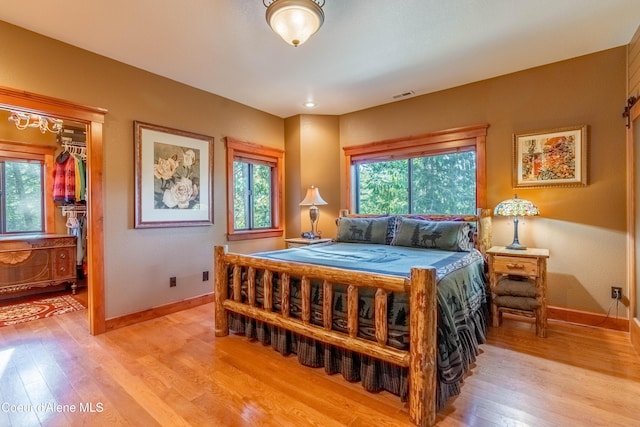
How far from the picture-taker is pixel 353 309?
73.5 inches

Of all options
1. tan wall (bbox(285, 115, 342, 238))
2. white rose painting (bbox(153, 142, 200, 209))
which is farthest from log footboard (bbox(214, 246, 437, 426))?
tan wall (bbox(285, 115, 342, 238))

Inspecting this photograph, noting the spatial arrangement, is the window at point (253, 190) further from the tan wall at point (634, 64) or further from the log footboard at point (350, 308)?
the tan wall at point (634, 64)

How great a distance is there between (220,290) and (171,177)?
4.94 feet

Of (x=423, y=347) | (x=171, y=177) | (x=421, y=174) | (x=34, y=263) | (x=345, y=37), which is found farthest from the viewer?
(x=421, y=174)

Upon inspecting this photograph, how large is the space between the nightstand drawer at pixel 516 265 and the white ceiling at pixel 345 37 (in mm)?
1923

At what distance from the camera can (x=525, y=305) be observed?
2705 mm

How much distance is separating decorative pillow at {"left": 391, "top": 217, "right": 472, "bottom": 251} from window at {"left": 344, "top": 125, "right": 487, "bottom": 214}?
2.22ft

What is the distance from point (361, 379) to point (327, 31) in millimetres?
2601

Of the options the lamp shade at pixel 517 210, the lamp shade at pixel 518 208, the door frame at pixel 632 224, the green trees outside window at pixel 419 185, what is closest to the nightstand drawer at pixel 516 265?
the lamp shade at pixel 517 210

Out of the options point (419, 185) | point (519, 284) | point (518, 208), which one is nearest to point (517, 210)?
point (518, 208)

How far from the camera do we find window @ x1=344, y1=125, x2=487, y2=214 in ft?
11.7

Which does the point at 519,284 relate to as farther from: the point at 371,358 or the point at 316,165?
the point at 316,165

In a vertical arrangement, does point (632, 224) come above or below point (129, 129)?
below

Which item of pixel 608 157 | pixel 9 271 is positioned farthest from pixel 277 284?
pixel 9 271
